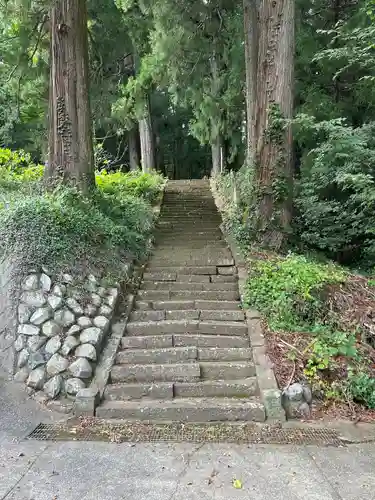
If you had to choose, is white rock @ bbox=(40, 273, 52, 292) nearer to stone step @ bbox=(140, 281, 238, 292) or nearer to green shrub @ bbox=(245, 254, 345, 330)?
stone step @ bbox=(140, 281, 238, 292)

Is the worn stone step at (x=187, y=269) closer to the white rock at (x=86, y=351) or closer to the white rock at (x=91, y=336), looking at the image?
the white rock at (x=91, y=336)

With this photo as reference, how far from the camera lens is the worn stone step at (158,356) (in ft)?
15.9

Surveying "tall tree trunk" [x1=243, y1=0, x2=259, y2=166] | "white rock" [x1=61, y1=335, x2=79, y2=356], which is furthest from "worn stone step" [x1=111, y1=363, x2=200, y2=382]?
"tall tree trunk" [x1=243, y1=0, x2=259, y2=166]

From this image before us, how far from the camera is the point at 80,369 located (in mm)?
4492

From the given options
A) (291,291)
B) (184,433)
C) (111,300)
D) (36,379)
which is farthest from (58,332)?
(291,291)

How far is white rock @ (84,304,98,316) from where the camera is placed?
5.09m

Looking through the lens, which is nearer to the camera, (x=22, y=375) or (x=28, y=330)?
(x=22, y=375)

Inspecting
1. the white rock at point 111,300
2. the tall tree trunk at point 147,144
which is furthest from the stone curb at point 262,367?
the tall tree trunk at point 147,144

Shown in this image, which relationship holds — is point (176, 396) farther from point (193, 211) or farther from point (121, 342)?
point (193, 211)

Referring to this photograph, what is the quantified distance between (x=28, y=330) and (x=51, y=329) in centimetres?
26

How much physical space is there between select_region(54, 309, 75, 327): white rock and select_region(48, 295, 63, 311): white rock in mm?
66

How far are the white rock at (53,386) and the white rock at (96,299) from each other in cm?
103

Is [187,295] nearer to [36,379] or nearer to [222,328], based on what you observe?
[222,328]

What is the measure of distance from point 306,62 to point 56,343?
25.7 ft
